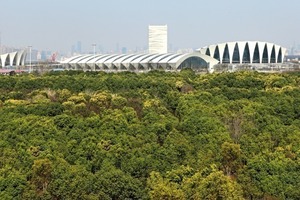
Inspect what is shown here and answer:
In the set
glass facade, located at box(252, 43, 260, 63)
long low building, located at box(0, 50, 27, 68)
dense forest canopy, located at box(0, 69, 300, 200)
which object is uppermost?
glass facade, located at box(252, 43, 260, 63)

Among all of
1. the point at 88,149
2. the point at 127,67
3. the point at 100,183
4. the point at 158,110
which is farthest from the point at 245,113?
the point at 127,67

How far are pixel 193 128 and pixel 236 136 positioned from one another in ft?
5.06

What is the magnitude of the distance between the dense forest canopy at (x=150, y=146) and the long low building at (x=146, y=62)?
95.1 ft

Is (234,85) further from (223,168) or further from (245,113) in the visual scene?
(223,168)

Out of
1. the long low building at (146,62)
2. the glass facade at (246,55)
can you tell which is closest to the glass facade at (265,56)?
the glass facade at (246,55)

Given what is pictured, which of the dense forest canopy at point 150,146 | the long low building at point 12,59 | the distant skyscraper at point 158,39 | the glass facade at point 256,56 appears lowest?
the dense forest canopy at point 150,146

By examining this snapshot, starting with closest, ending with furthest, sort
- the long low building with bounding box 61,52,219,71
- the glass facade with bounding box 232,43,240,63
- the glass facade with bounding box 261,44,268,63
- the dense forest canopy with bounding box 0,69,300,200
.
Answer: the dense forest canopy with bounding box 0,69,300,200 < the long low building with bounding box 61,52,219,71 < the glass facade with bounding box 232,43,240,63 < the glass facade with bounding box 261,44,268,63

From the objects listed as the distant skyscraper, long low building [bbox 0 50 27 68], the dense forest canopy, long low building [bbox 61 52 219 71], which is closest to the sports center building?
long low building [bbox 61 52 219 71]

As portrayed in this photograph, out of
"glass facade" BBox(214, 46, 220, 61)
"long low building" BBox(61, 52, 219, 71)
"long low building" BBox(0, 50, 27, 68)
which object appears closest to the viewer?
"long low building" BBox(61, 52, 219, 71)

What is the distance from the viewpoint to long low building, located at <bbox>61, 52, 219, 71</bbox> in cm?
5169

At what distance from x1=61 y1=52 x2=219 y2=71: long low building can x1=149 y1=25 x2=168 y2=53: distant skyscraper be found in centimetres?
1077

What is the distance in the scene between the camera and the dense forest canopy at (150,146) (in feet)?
40.1

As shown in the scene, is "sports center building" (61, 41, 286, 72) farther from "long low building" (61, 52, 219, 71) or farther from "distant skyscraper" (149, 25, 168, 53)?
"distant skyscraper" (149, 25, 168, 53)

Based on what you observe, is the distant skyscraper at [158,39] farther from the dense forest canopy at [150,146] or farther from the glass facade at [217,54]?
the dense forest canopy at [150,146]
